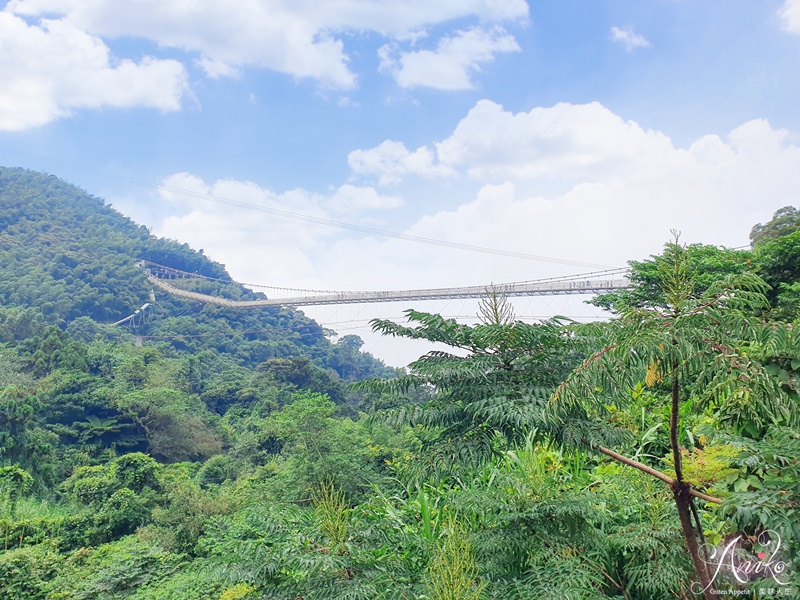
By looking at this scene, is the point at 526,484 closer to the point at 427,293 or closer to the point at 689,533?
the point at 689,533

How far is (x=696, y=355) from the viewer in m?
1.50

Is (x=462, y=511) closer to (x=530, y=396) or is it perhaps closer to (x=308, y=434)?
(x=530, y=396)

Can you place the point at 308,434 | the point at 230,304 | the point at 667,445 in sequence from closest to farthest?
the point at 667,445 → the point at 308,434 → the point at 230,304

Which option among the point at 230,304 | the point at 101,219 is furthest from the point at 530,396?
the point at 101,219

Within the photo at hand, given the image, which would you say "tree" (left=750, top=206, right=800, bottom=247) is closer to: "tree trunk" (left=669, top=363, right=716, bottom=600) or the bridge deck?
the bridge deck

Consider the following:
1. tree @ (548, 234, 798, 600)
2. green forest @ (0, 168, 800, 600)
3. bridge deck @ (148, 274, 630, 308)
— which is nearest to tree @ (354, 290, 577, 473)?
green forest @ (0, 168, 800, 600)

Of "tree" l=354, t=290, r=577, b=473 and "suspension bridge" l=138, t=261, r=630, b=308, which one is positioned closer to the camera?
"tree" l=354, t=290, r=577, b=473

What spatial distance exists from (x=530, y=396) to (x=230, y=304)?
40.4m

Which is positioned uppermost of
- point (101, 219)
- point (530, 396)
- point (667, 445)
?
point (101, 219)

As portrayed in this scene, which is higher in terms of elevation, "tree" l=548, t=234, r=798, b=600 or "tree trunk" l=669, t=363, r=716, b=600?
"tree" l=548, t=234, r=798, b=600

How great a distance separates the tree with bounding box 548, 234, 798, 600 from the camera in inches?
57.8

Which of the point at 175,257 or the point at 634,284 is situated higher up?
the point at 175,257

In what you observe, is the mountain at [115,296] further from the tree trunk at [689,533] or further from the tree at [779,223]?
the tree trunk at [689,533]

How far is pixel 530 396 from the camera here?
1.94m
